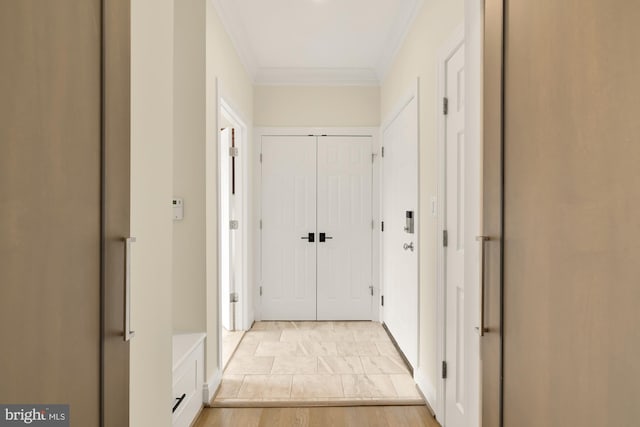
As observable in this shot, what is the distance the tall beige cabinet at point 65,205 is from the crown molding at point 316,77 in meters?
3.24

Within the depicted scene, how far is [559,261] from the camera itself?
759mm

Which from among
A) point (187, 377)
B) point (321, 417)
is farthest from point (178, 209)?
point (321, 417)

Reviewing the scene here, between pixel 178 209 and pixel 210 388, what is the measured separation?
3.72 feet

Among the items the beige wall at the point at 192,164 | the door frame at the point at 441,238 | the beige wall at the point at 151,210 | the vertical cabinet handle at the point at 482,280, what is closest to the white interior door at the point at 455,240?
the door frame at the point at 441,238

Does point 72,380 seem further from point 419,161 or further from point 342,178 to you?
point 342,178

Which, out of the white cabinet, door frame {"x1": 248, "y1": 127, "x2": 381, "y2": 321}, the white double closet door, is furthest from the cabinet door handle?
the white cabinet

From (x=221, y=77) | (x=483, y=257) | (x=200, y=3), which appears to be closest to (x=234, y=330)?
(x=221, y=77)

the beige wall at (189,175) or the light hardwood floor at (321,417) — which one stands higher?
the beige wall at (189,175)

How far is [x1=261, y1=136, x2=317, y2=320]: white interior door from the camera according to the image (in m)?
4.16

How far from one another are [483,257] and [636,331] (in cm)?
50

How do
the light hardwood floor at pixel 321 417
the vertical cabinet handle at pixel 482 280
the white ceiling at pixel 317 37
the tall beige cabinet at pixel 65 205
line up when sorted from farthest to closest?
the white ceiling at pixel 317 37 < the light hardwood floor at pixel 321 417 < the vertical cabinet handle at pixel 482 280 < the tall beige cabinet at pixel 65 205

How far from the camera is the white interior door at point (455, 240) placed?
189cm

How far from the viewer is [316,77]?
4086mm

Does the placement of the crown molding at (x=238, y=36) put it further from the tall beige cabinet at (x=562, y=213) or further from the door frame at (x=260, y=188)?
the tall beige cabinet at (x=562, y=213)
